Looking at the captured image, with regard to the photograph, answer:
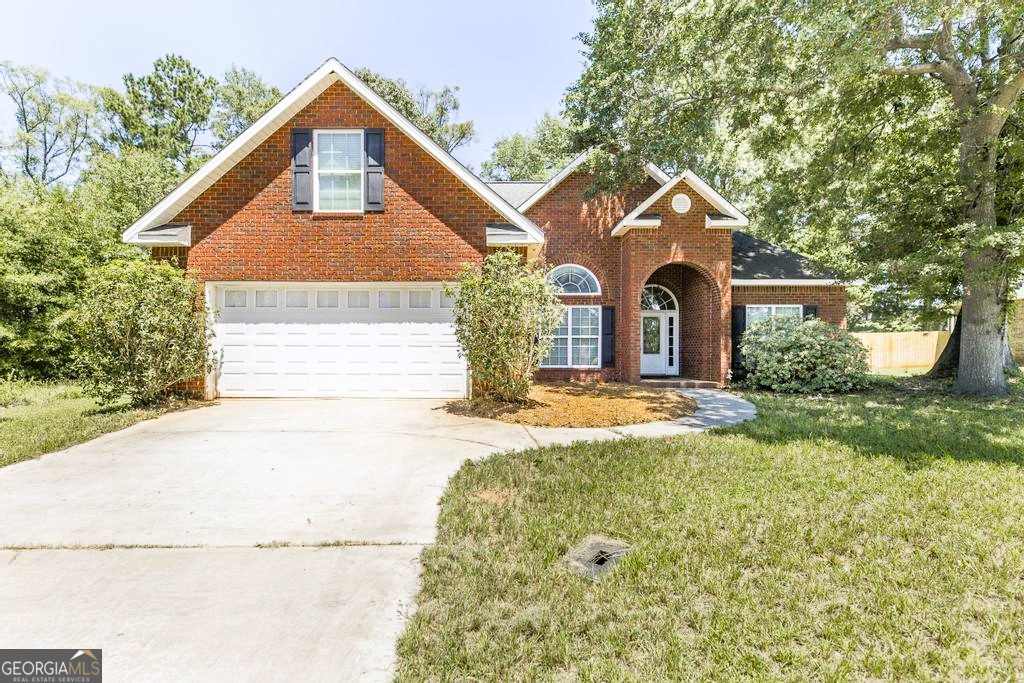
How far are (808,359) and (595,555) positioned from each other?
10.8 m

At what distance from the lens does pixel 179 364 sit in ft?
28.5

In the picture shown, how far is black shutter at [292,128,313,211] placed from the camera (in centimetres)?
965

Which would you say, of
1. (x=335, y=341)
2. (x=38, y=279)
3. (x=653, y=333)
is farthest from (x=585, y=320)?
(x=38, y=279)

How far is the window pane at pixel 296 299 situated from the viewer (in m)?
9.87

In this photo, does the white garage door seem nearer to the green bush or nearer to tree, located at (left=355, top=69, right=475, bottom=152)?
the green bush

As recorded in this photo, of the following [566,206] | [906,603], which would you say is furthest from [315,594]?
[566,206]

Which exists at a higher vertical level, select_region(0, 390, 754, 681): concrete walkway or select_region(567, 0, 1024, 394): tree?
select_region(567, 0, 1024, 394): tree

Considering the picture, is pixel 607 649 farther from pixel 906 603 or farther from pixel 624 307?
pixel 624 307

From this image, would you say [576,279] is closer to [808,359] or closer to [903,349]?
[808,359]

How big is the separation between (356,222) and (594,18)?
7.44m

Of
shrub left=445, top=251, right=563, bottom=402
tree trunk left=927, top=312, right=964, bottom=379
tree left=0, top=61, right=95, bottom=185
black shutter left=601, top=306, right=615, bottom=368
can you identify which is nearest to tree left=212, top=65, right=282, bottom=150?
tree left=0, top=61, right=95, bottom=185

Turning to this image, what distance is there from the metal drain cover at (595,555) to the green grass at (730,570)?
0.31ft

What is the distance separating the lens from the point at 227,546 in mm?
3539

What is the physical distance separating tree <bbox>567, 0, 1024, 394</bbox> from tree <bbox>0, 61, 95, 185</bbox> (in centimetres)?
3001
